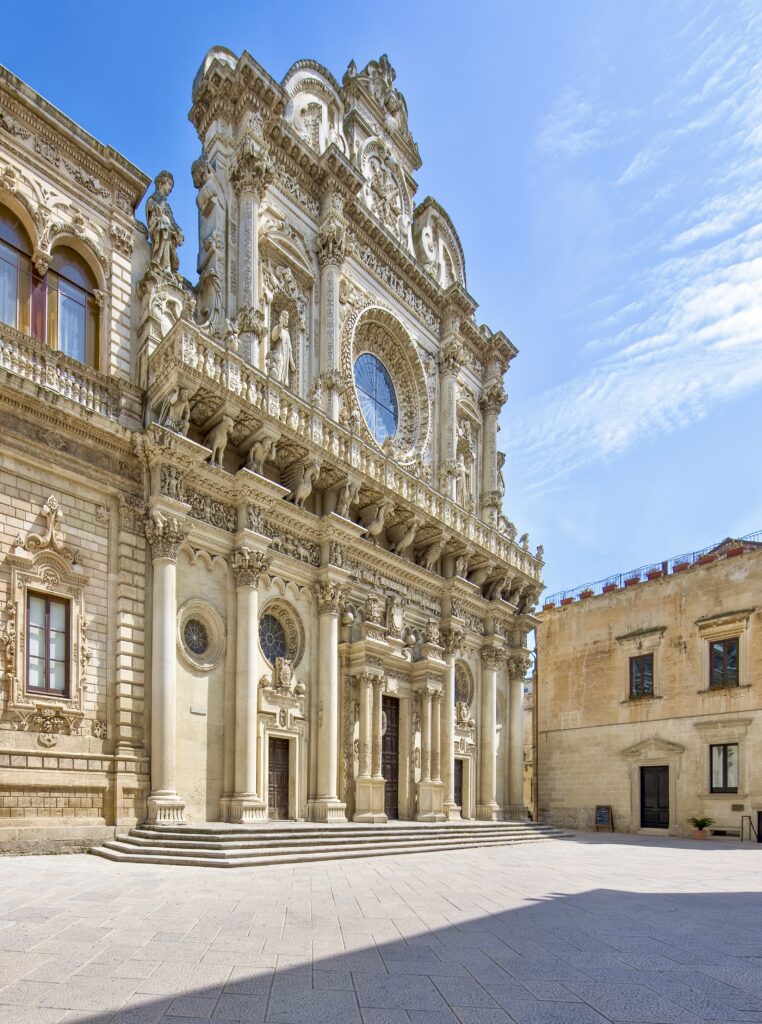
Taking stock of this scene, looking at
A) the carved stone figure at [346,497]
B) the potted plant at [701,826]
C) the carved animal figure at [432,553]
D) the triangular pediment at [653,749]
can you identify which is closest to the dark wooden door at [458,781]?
the carved animal figure at [432,553]

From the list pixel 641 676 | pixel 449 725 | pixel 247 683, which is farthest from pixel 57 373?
pixel 641 676

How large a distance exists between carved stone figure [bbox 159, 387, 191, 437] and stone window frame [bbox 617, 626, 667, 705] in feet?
64.4

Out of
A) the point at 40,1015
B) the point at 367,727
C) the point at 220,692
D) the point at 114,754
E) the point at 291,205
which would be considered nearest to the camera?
the point at 40,1015

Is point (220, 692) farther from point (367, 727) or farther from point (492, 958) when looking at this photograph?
point (492, 958)

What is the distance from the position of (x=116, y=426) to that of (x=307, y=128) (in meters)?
12.8

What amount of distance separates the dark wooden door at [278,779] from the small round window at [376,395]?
1014cm

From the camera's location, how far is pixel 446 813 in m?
22.8

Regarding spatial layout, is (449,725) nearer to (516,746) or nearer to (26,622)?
(516,746)

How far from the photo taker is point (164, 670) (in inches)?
610

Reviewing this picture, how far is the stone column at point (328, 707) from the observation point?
18.6 meters

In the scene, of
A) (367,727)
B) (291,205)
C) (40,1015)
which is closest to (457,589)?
(367,727)

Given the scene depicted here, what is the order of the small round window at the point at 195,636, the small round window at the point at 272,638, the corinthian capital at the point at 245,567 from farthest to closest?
the small round window at the point at 272,638, the corinthian capital at the point at 245,567, the small round window at the point at 195,636

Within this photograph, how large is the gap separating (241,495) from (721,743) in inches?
721

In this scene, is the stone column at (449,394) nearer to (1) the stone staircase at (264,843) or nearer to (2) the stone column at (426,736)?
(2) the stone column at (426,736)
